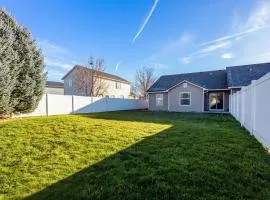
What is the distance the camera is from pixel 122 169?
4.93 metres

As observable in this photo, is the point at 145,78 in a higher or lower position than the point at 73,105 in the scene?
higher

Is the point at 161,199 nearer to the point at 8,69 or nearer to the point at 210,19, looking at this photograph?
the point at 8,69

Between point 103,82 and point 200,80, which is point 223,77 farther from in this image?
point 103,82

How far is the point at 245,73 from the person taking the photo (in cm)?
2331

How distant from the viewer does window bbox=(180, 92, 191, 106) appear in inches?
966

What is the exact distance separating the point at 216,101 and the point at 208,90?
1404mm

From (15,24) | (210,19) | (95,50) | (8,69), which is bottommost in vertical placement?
(8,69)

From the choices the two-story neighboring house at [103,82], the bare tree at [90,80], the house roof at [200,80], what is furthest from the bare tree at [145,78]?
the house roof at [200,80]

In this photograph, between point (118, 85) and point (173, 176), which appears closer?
point (173, 176)

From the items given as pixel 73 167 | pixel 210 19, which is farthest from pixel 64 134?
pixel 210 19

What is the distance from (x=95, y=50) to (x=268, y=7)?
1057 inches

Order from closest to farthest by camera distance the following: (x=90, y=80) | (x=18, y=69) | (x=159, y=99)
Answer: (x=18, y=69) < (x=159, y=99) < (x=90, y=80)

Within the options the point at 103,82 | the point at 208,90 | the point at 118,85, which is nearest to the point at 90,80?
the point at 103,82

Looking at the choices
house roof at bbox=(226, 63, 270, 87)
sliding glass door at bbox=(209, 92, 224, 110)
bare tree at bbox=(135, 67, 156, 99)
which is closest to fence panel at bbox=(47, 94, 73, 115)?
sliding glass door at bbox=(209, 92, 224, 110)
